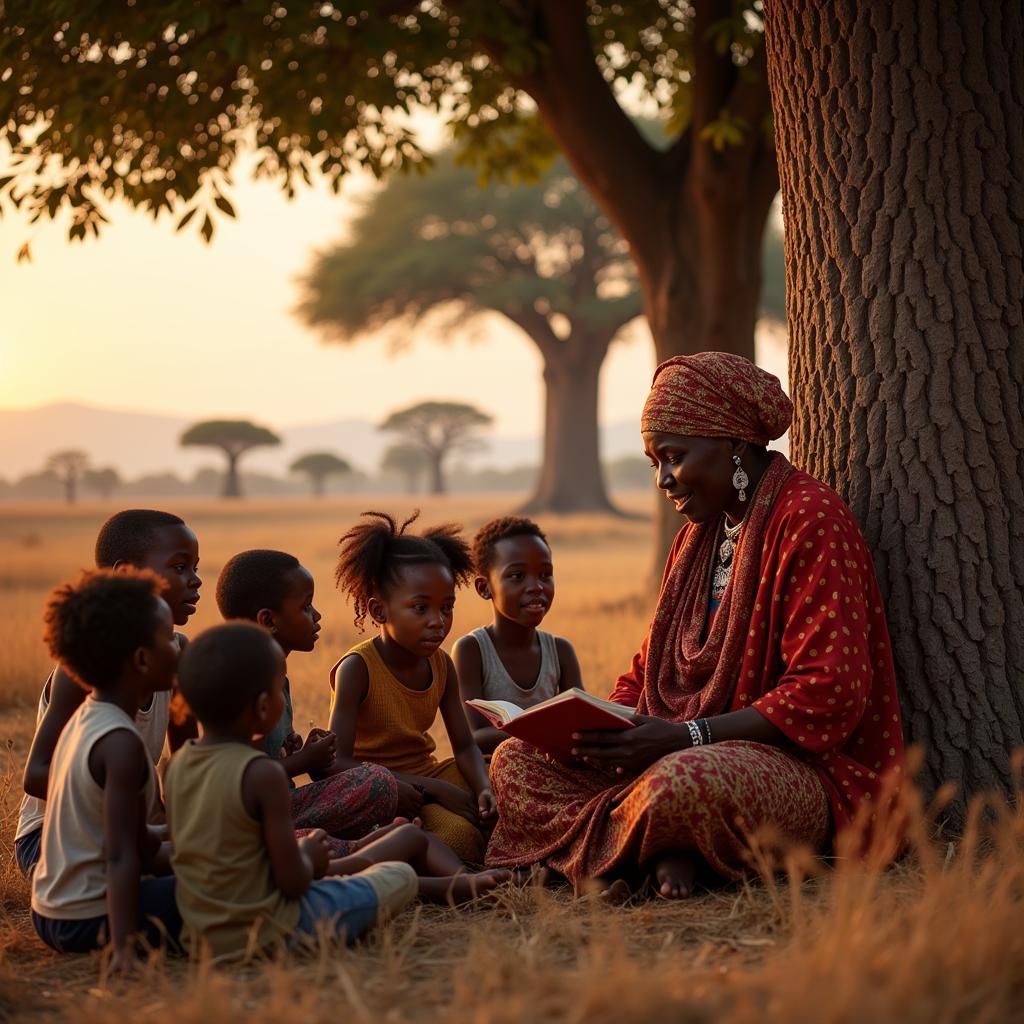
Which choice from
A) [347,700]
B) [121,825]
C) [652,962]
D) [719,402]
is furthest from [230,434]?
[652,962]

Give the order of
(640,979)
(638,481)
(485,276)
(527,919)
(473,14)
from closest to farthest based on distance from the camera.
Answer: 1. (640,979)
2. (527,919)
3. (473,14)
4. (485,276)
5. (638,481)

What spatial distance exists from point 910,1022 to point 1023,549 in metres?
2.45

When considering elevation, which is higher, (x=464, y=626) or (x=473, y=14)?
(x=473, y=14)

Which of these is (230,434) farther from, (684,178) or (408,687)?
(408,687)

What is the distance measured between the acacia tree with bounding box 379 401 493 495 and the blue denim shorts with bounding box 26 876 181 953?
51796 millimetres

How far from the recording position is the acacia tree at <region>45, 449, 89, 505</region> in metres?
58.4

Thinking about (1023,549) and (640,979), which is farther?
(1023,549)

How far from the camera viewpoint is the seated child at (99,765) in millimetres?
3518

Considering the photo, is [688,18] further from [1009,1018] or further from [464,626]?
[1009,1018]

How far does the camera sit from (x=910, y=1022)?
257 cm

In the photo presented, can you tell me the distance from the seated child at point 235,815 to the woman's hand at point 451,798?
1444mm

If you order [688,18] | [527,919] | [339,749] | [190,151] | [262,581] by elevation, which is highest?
[688,18]

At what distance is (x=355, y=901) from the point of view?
3.65m

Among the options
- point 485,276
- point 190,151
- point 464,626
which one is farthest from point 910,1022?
point 485,276
